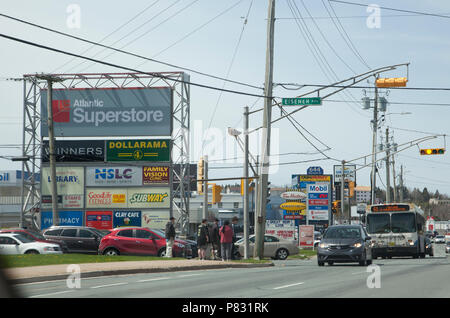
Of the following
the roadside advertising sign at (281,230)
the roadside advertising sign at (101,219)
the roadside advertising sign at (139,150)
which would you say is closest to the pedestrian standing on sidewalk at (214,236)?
the roadside advertising sign at (281,230)

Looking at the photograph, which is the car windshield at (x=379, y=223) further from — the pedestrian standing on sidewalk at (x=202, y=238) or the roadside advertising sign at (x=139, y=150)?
the roadside advertising sign at (x=139, y=150)

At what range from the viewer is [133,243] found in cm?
2966

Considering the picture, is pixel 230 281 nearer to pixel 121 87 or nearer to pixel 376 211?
pixel 376 211

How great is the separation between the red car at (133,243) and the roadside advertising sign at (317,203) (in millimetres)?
27474

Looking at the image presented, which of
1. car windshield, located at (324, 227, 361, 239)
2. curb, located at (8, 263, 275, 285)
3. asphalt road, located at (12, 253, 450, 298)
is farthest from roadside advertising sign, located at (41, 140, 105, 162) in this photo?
asphalt road, located at (12, 253, 450, 298)

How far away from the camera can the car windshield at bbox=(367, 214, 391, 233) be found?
115 feet

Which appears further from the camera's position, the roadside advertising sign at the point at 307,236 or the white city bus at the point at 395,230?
the roadside advertising sign at the point at 307,236

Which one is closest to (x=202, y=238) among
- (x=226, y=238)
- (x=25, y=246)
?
(x=226, y=238)

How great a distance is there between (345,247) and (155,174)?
28.4m

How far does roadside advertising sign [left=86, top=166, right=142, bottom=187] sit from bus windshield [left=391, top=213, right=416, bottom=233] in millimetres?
22784

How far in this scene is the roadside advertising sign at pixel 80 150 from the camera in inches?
2073
